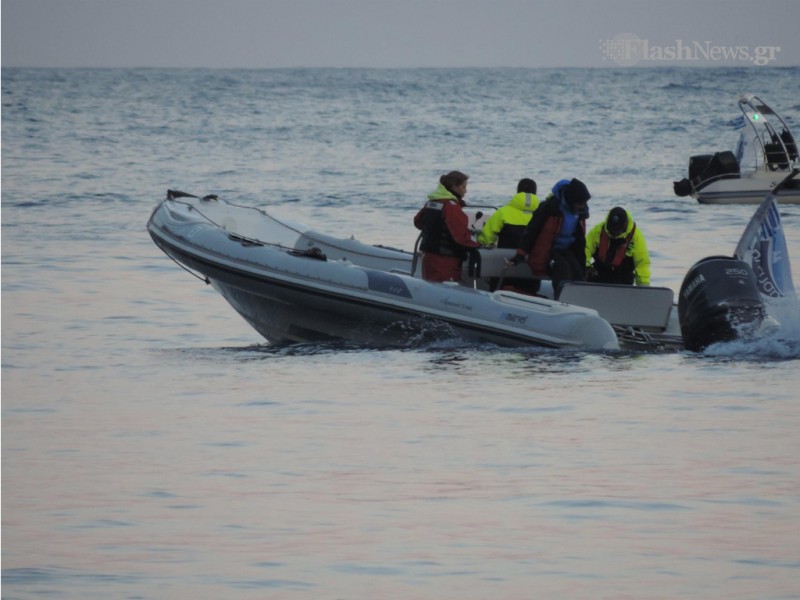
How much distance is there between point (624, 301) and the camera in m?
8.34

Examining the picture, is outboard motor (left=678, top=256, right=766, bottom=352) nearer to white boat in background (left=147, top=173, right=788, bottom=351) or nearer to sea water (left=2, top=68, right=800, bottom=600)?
white boat in background (left=147, top=173, right=788, bottom=351)

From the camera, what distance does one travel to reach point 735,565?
4727 millimetres

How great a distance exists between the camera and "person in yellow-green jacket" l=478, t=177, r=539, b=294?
8.56 meters

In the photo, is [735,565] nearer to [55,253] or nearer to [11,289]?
[11,289]

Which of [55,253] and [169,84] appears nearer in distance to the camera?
[55,253]

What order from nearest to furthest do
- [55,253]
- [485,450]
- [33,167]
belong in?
[485,450] < [55,253] < [33,167]

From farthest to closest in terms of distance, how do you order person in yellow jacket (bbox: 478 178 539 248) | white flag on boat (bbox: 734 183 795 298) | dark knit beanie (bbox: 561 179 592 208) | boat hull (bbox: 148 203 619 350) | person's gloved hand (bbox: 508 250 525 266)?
white flag on boat (bbox: 734 183 795 298), person in yellow jacket (bbox: 478 178 539 248), person's gloved hand (bbox: 508 250 525 266), dark knit beanie (bbox: 561 179 592 208), boat hull (bbox: 148 203 619 350)

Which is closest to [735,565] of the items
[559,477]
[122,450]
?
[559,477]

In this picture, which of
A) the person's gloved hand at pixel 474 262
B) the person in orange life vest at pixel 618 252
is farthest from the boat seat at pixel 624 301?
the person's gloved hand at pixel 474 262

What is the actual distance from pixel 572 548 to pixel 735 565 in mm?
507

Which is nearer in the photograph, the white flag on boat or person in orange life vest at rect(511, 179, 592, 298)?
person in orange life vest at rect(511, 179, 592, 298)

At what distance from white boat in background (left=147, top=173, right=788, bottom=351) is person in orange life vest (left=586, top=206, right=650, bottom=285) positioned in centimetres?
25

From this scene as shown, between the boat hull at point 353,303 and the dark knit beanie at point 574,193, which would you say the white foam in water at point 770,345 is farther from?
the dark knit beanie at point 574,193

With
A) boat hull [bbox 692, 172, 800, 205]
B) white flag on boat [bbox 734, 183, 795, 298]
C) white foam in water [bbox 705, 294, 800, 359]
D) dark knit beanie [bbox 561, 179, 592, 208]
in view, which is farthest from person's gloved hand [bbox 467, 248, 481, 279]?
boat hull [bbox 692, 172, 800, 205]
